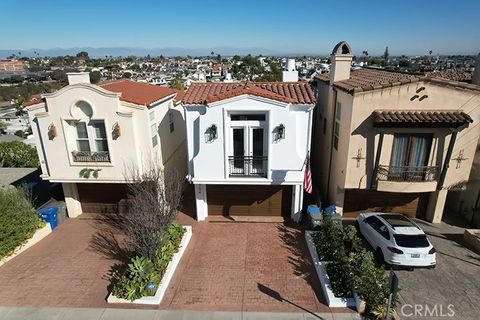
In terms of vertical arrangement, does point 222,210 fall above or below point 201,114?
below

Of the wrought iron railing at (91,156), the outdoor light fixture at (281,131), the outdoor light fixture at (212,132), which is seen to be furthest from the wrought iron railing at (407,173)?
the wrought iron railing at (91,156)

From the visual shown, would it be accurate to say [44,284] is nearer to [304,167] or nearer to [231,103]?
[231,103]

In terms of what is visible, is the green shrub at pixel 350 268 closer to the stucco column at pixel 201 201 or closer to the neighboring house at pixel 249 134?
the neighboring house at pixel 249 134

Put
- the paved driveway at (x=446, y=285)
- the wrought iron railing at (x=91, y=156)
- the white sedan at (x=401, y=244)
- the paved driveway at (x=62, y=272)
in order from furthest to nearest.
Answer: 1. the wrought iron railing at (x=91, y=156)
2. the white sedan at (x=401, y=244)
3. the paved driveway at (x=62, y=272)
4. the paved driveway at (x=446, y=285)

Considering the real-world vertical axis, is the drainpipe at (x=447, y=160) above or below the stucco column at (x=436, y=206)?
above

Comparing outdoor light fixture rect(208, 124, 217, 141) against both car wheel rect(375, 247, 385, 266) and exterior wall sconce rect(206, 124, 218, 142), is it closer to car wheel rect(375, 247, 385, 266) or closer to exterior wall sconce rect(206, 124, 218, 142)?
exterior wall sconce rect(206, 124, 218, 142)

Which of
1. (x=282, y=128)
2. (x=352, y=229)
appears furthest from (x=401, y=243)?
(x=282, y=128)
